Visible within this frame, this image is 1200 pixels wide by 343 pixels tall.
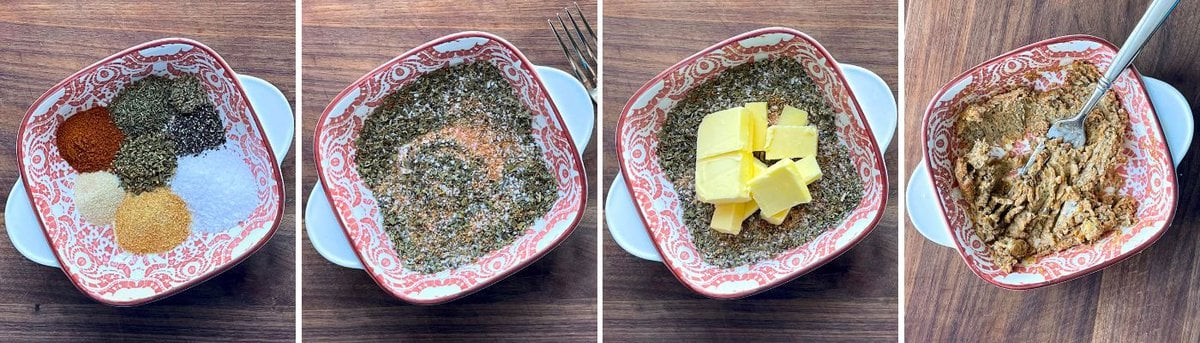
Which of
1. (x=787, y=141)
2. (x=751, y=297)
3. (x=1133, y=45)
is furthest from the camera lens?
(x=751, y=297)

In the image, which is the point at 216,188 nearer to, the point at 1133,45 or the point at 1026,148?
the point at 1026,148

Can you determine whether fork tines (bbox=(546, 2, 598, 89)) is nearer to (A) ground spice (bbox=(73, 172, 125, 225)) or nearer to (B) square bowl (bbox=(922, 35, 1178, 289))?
(B) square bowl (bbox=(922, 35, 1178, 289))

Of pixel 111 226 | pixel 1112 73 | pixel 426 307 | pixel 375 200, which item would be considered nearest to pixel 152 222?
pixel 111 226

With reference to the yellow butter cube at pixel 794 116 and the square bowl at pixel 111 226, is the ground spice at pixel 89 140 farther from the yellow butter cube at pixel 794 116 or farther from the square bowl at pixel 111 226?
the yellow butter cube at pixel 794 116

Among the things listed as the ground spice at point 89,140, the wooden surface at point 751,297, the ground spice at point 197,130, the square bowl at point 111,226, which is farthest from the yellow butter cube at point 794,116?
the ground spice at point 89,140

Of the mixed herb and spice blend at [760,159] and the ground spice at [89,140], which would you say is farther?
the ground spice at [89,140]

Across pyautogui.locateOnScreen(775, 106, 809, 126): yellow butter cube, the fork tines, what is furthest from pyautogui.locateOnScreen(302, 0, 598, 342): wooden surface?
pyautogui.locateOnScreen(775, 106, 809, 126): yellow butter cube

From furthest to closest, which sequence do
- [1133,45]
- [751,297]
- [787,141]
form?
1. [751,297]
2. [787,141]
3. [1133,45]
